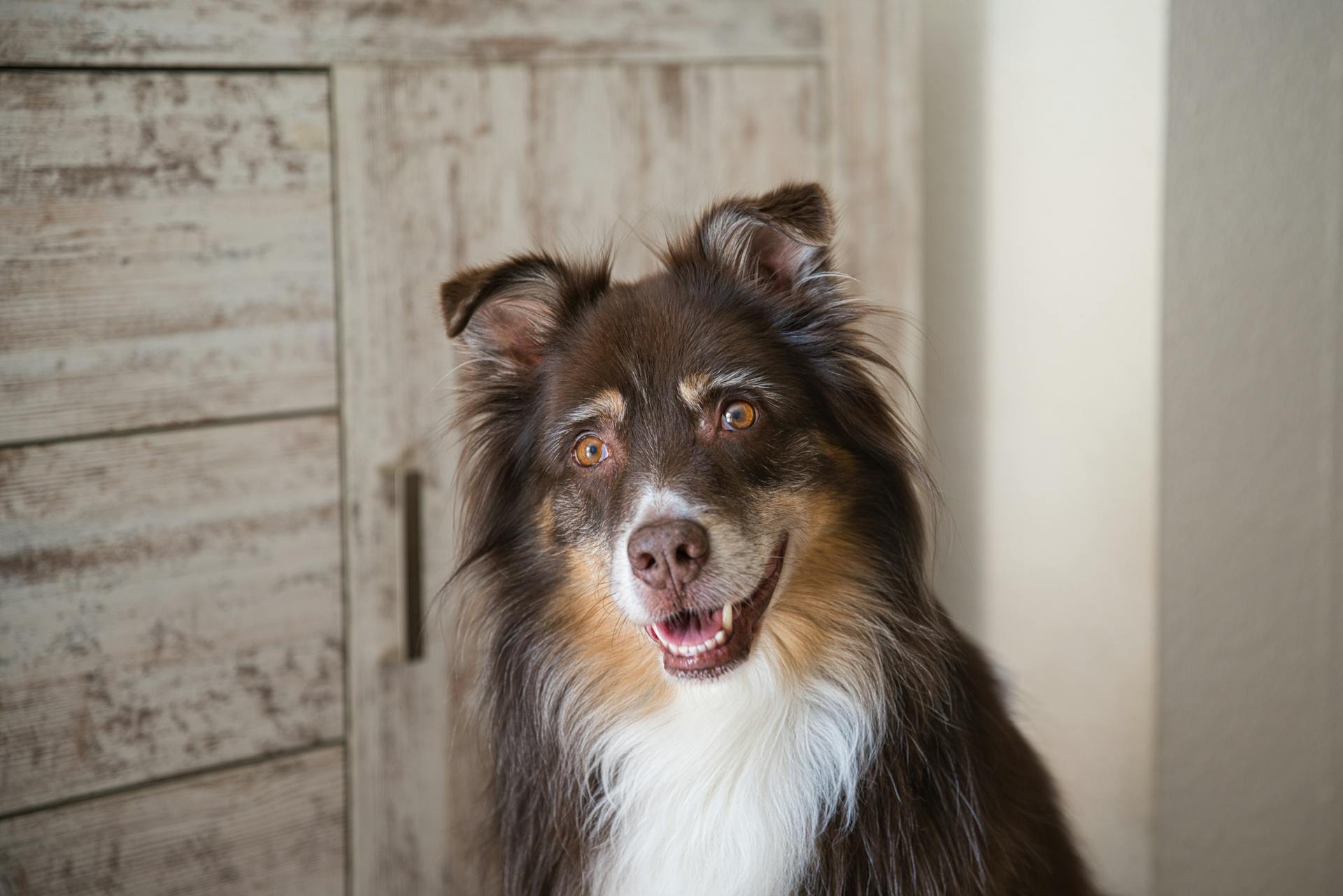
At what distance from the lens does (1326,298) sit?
2.38 metres

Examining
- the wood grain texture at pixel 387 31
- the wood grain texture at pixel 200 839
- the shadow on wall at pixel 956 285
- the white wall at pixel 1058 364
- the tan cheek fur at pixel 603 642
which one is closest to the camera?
the tan cheek fur at pixel 603 642

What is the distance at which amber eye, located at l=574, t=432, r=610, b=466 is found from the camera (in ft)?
5.56

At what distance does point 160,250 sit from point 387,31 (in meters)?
0.59

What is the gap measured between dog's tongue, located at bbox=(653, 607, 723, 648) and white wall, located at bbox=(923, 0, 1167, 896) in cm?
101

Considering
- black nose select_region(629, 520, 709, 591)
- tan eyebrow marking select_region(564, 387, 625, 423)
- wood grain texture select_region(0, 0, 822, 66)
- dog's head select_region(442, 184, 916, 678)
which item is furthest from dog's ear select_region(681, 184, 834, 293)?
wood grain texture select_region(0, 0, 822, 66)

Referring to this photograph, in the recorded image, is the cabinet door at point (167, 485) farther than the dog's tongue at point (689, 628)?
Yes

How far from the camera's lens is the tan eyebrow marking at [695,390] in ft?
5.40

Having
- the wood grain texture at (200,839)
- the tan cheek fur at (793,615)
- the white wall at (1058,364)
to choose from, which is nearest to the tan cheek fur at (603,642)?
the tan cheek fur at (793,615)

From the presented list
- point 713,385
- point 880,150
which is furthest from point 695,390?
point 880,150

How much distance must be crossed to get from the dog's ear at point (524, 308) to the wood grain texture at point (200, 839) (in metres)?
0.97

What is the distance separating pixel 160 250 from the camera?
1.98 metres

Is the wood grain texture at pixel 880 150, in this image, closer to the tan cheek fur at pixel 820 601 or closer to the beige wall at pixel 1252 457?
the beige wall at pixel 1252 457

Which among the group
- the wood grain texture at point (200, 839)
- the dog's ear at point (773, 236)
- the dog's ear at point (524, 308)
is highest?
the dog's ear at point (773, 236)

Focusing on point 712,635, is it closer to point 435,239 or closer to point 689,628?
point 689,628
